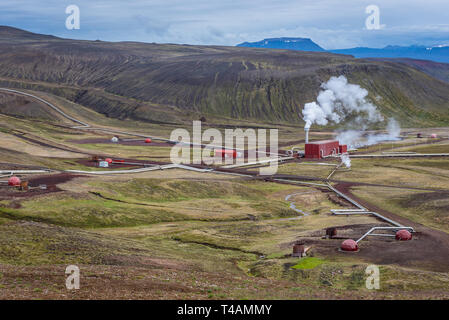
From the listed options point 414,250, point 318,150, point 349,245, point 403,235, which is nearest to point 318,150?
point 318,150

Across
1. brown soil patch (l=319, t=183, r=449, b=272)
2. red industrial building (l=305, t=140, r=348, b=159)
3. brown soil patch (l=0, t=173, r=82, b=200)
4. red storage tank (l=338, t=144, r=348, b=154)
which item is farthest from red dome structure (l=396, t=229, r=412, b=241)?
red storage tank (l=338, t=144, r=348, b=154)

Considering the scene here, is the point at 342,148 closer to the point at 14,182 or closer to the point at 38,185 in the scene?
the point at 38,185

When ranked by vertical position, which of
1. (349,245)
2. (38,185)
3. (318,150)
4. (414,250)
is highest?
(318,150)

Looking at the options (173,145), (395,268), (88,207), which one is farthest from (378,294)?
(173,145)

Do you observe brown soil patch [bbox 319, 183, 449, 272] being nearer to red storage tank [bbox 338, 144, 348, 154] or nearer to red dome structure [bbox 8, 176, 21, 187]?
red dome structure [bbox 8, 176, 21, 187]

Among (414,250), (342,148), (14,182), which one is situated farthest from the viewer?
(342,148)

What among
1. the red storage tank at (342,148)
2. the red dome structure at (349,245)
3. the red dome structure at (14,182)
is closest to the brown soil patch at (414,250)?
the red dome structure at (349,245)
